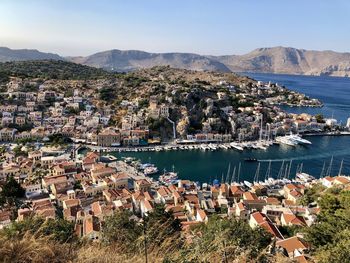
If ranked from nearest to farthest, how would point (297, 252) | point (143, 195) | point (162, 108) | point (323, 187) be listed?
point (297, 252) → point (143, 195) → point (323, 187) → point (162, 108)

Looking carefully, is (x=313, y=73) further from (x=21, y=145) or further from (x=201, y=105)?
(x=21, y=145)

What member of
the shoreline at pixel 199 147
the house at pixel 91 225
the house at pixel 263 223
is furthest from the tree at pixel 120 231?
the shoreline at pixel 199 147

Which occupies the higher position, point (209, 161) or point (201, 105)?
point (201, 105)

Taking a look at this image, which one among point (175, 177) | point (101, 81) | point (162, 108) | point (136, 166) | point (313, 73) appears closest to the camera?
point (175, 177)

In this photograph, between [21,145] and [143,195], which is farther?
[21,145]

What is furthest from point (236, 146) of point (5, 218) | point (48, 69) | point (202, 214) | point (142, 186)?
point (48, 69)

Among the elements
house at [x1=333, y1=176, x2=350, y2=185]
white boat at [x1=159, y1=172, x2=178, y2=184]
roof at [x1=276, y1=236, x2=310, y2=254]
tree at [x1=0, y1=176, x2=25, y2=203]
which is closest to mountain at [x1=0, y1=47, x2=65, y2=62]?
white boat at [x1=159, y1=172, x2=178, y2=184]

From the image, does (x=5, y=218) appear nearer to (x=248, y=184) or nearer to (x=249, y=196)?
(x=249, y=196)

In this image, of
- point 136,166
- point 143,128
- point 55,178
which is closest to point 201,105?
point 143,128

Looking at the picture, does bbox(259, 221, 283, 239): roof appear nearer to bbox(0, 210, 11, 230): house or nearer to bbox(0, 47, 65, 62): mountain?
bbox(0, 210, 11, 230): house
